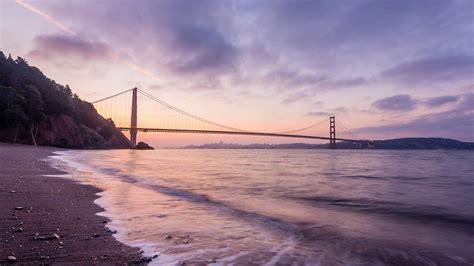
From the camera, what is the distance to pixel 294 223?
565 cm

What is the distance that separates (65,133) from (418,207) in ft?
192

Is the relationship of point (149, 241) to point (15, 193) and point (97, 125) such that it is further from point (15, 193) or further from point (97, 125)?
point (97, 125)

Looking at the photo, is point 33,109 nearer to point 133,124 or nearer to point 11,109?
point 11,109

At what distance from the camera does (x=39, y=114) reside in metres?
45.9

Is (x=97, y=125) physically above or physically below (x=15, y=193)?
above

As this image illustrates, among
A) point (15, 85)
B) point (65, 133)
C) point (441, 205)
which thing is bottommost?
point (441, 205)

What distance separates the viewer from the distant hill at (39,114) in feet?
141

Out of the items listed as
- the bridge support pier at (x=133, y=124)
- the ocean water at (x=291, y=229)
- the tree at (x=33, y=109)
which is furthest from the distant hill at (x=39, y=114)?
the ocean water at (x=291, y=229)

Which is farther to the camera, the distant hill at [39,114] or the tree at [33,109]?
the tree at [33,109]

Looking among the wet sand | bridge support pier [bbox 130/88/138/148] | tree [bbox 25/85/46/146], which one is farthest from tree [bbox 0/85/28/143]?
the wet sand

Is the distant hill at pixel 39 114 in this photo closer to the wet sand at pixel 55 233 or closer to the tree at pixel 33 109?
the tree at pixel 33 109

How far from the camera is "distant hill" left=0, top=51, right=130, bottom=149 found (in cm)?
4291

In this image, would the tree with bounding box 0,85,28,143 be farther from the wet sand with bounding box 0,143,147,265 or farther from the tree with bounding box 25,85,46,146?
the wet sand with bounding box 0,143,147,265

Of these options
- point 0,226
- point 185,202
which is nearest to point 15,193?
point 0,226
